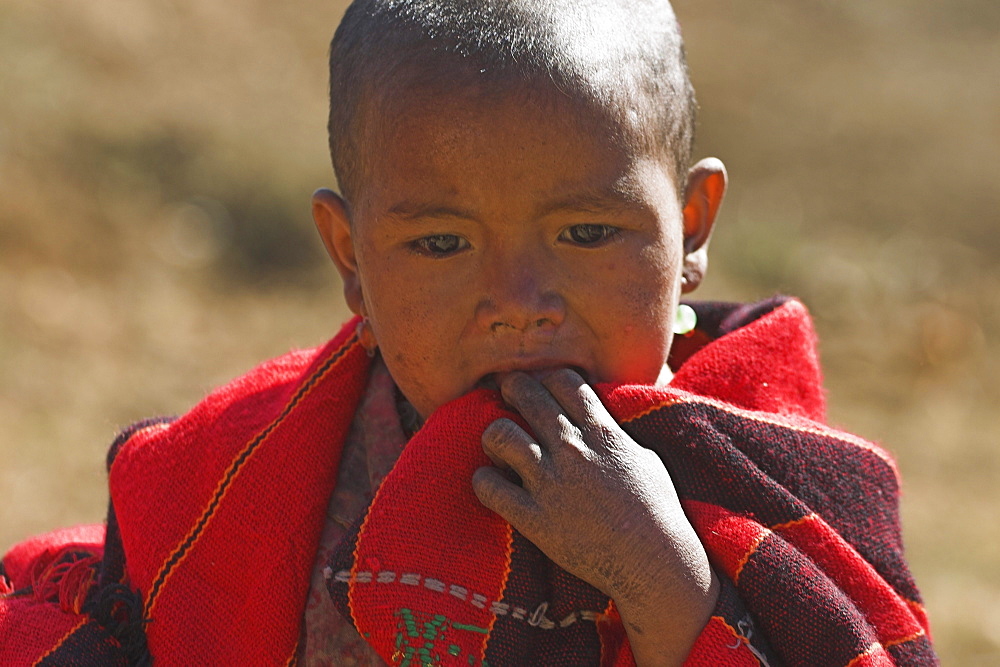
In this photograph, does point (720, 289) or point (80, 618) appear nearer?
point (80, 618)

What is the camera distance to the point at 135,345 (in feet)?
19.9

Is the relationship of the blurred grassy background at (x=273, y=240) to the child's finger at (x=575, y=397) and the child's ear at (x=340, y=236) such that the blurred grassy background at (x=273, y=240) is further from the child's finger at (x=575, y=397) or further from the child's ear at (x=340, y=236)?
the child's finger at (x=575, y=397)

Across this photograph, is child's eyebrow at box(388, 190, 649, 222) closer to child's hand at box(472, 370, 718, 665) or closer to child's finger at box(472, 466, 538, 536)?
child's hand at box(472, 370, 718, 665)

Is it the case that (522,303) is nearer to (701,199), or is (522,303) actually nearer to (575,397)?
(575,397)

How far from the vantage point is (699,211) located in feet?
7.00

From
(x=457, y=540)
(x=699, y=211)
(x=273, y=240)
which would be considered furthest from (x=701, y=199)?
(x=273, y=240)

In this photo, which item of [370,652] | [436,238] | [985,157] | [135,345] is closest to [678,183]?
[436,238]

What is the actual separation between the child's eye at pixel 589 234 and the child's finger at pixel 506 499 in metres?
0.39

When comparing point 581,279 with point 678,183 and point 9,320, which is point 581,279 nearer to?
point 678,183

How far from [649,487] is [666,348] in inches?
12.8

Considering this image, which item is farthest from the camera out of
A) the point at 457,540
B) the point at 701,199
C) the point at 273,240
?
the point at 273,240

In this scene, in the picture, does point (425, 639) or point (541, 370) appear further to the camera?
point (541, 370)

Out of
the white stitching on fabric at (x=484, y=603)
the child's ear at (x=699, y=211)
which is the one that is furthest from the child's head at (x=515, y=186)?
the white stitching on fabric at (x=484, y=603)

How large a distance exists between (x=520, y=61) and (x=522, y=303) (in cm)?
37
